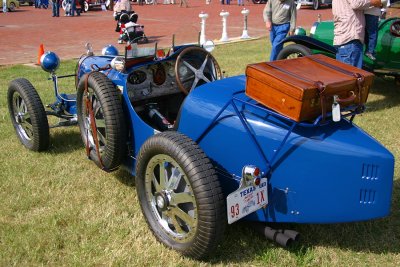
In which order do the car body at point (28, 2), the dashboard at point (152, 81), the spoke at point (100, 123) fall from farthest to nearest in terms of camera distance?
1. the car body at point (28, 2)
2. the dashboard at point (152, 81)
3. the spoke at point (100, 123)

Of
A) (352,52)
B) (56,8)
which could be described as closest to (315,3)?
(56,8)

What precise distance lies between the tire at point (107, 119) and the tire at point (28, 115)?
0.71 m

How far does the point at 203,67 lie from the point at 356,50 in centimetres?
212

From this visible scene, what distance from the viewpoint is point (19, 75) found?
8.62 m

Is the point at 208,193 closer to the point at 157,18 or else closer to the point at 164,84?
the point at 164,84

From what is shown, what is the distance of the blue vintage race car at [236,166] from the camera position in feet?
7.69

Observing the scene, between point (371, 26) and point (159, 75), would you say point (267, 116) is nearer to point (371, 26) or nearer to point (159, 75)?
point (159, 75)

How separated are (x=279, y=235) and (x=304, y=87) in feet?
3.10

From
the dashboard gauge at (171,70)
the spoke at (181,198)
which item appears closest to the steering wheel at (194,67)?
the dashboard gauge at (171,70)

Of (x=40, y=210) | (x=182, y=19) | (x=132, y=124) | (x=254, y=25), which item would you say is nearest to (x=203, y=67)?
(x=132, y=124)

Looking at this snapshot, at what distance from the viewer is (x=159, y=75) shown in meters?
3.79

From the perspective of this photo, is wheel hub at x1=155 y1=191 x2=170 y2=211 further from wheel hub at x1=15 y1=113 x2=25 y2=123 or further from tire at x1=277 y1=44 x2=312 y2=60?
tire at x1=277 y1=44 x2=312 y2=60

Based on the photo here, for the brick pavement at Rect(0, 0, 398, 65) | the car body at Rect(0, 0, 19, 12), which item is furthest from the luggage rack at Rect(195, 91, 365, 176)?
the car body at Rect(0, 0, 19, 12)

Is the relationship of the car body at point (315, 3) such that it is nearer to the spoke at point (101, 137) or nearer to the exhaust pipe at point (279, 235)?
the spoke at point (101, 137)
